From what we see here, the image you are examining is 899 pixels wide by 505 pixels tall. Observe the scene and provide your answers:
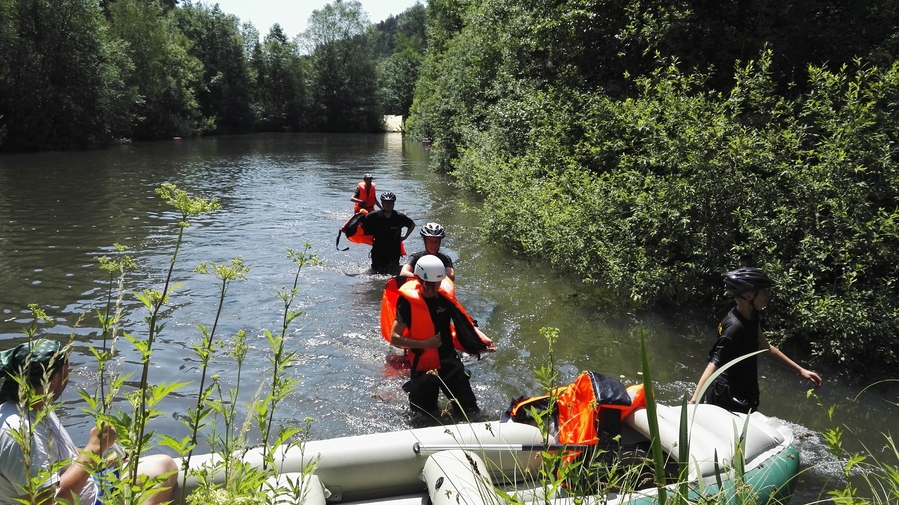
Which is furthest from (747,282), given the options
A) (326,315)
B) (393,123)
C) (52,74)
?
(393,123)

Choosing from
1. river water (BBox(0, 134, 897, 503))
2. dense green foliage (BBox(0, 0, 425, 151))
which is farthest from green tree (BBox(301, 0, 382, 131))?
river water (BBox(0, 134, 897, 503))

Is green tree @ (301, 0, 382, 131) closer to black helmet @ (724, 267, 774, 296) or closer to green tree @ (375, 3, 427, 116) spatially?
green tree @ (375, 3, 427, 116)

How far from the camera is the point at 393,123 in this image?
69.7 meters

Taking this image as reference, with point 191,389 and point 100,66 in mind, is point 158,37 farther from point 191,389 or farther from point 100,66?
point 191,389

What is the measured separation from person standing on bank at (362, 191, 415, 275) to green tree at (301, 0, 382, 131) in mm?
59133

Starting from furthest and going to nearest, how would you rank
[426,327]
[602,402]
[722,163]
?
[722,163], [426,327], [602,402]

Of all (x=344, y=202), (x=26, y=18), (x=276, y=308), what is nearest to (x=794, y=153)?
(x=276, y=308)

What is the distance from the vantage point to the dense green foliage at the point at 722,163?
7418 millimetres

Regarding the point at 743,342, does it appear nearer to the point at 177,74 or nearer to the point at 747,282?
the point at 747,282

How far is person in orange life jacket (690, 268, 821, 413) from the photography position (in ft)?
16.1

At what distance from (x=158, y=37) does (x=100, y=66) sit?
392 inches

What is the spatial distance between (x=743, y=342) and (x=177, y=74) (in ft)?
170

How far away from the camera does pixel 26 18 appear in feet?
109

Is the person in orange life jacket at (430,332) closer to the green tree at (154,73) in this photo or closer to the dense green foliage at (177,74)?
the dense green foliage at (177,74)
